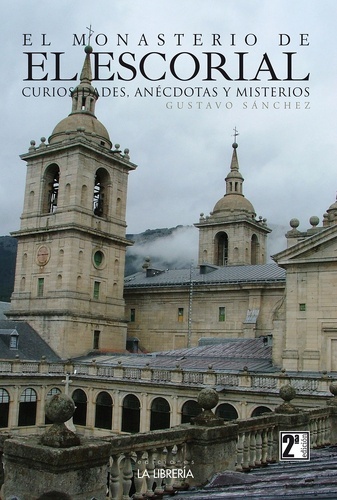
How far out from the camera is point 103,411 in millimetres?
41281

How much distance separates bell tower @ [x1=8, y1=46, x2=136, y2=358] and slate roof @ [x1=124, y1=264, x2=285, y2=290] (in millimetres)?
5536

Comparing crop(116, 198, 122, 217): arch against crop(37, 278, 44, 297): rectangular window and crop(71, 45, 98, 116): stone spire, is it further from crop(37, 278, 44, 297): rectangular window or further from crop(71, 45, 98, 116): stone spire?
crop(37, 278, 44, 297): rectangular window

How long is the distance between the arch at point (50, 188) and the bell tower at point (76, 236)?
95 mm

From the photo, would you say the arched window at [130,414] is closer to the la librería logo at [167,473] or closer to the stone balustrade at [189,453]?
the stone balustrade at [189,453]

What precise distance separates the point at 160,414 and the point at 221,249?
40.2 m

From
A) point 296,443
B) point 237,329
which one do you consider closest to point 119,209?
point 237,329

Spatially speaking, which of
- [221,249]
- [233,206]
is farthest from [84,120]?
[221,249]

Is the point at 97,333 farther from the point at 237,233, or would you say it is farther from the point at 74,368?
the point at 237,233

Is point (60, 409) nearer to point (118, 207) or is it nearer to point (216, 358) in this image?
point (216, 358)

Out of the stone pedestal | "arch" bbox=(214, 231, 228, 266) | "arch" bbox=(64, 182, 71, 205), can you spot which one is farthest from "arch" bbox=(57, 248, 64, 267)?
the stone pedestal

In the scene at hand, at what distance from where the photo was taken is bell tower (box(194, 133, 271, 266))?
71.4 m

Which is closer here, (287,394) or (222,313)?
(287,394)

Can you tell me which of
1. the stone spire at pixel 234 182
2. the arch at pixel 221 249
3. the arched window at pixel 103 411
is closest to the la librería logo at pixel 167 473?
the arched window at pixel 103 411

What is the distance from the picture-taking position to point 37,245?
54.0 m
